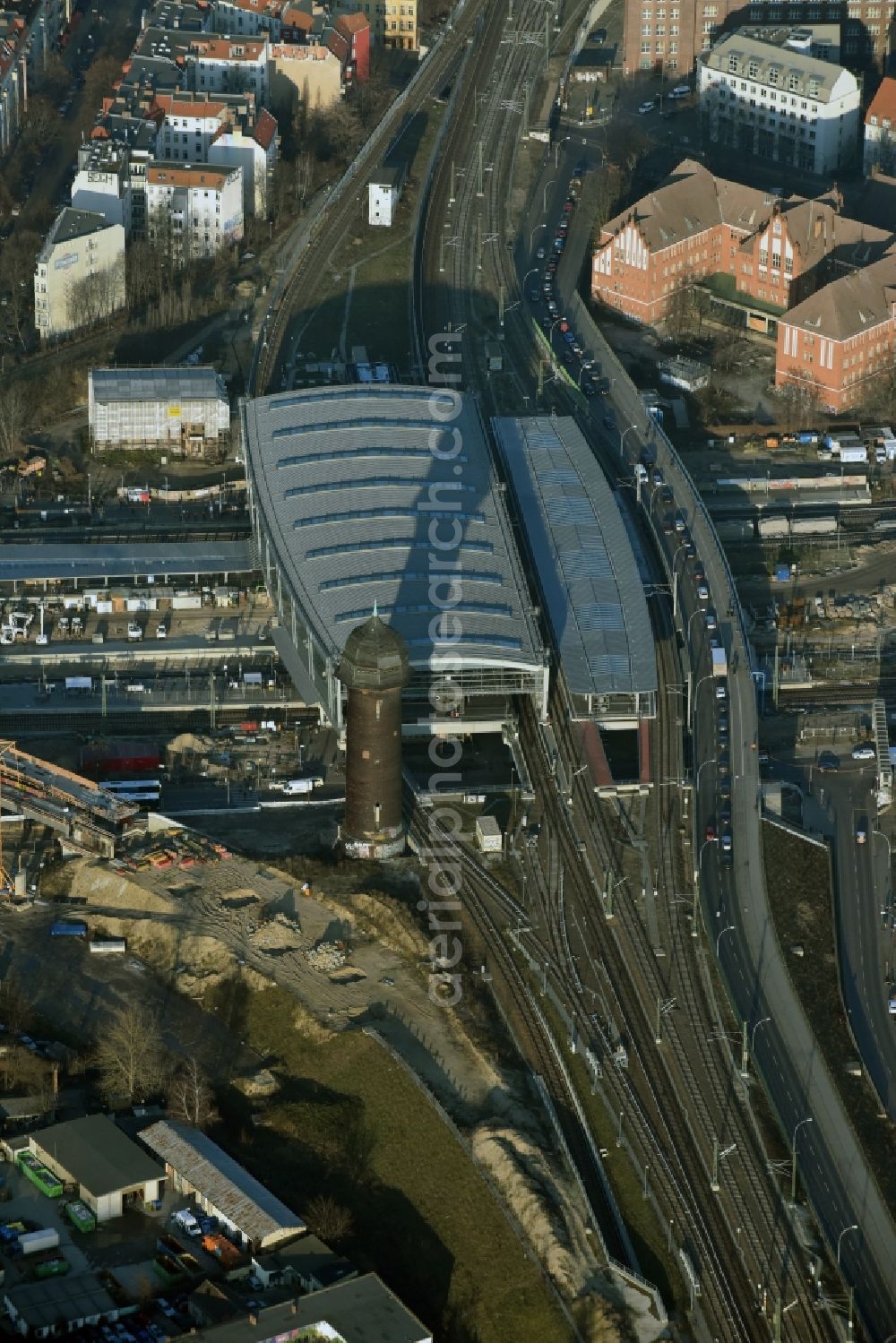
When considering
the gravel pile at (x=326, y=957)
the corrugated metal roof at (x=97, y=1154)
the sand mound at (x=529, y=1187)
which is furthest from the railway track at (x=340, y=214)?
the sand mound at (x=529, y=1187)

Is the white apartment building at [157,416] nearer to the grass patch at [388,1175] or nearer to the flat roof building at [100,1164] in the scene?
the grass patch at [388,1175]

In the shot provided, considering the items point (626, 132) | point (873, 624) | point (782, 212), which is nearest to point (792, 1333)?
point (873, 624)

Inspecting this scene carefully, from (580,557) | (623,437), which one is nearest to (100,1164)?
(580,557)

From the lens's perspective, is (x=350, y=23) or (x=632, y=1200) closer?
(x=632, y=1200)

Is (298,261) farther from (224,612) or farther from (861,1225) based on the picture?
(861,1225)

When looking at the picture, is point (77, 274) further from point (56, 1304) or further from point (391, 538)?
point (56, 1304)

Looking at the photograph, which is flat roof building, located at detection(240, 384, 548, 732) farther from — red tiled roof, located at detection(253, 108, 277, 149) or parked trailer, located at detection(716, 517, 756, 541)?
red tiled roof, located at detection(253, 108, 277, 149)
